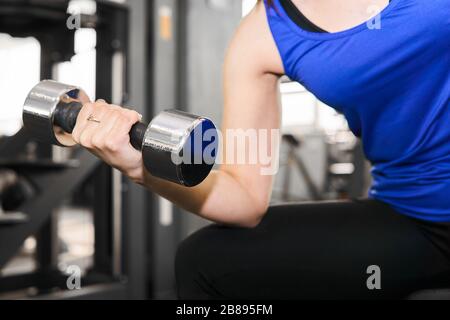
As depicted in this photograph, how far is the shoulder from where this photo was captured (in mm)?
833

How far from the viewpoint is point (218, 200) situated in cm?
83

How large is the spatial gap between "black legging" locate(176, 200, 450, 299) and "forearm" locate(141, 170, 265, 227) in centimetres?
3

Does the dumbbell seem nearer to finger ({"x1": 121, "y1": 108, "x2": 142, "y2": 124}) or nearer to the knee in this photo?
finger ({"x1": 121, "y1": 108, "x2": 142, "y2": 124})

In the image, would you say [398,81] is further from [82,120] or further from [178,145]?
[82,120]

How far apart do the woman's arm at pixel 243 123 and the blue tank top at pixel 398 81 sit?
5 centimetres

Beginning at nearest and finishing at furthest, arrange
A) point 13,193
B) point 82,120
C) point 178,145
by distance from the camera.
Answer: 1. point 178,145
2. point 82,120
3. point 13,193

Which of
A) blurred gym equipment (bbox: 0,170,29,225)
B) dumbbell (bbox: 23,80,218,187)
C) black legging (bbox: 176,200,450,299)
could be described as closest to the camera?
dumbbell (bbox: 23,80,218,187)

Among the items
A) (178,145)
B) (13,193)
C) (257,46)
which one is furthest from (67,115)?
(13,193)

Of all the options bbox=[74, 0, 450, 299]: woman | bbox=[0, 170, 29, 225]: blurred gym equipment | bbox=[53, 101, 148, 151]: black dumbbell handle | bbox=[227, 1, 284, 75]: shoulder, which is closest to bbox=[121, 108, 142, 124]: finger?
bbox=[74, 0, 450, 299]: woman

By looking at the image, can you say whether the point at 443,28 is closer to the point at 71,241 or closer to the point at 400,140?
the point at 400,140

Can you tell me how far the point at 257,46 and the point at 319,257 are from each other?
373mm

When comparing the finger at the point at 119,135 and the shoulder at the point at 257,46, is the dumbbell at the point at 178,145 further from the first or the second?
the shoulder at the point at 257,46

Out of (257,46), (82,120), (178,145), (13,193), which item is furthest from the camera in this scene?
(13,193)

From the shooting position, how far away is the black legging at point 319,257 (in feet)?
2.51
